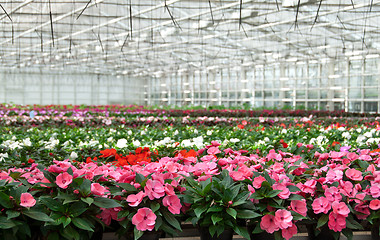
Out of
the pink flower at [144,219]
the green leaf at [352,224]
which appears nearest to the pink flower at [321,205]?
the green leaf at [352,224]

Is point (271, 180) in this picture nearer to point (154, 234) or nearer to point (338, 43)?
point (154, 234)

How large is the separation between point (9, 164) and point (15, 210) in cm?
120

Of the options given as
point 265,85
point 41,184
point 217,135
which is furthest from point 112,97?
point 41,184

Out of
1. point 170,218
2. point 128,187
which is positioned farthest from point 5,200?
point 170,218

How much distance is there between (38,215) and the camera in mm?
1283

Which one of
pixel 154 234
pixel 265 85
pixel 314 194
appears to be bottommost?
pixel 154 234

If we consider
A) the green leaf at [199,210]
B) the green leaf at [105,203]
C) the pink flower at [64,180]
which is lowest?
the green leaf at [199,210]

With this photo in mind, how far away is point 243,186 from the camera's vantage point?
164cm

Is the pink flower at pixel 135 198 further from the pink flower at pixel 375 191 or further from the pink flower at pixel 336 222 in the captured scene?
the pink flower at pixel 375 191

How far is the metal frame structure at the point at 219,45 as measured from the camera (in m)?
11.7

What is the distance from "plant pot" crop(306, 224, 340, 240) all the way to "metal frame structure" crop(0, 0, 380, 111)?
5898mm

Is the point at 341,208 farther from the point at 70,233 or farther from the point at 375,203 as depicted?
the point at 70,233

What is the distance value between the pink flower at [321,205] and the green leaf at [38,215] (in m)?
1.00

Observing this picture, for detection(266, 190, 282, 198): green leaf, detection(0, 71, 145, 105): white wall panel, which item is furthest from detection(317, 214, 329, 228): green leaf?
detection(0, 71, 145, 105): white wall panel
